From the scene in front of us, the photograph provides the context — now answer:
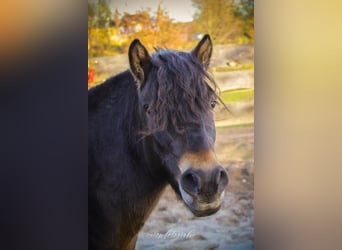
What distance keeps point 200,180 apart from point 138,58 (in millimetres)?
767

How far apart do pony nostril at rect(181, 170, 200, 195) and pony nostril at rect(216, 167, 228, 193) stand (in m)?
0.13

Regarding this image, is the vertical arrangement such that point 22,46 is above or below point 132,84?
above

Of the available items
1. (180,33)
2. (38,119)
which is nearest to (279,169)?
(180,33)

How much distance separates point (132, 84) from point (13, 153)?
817 millimetres

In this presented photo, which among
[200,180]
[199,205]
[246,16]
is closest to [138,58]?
[246,16]

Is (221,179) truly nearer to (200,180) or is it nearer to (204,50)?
(200,180)

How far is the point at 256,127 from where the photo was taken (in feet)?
9.45

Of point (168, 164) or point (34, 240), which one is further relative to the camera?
point (34, 240)

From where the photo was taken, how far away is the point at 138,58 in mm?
2805

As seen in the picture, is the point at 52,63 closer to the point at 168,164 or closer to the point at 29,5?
the point at 29,5

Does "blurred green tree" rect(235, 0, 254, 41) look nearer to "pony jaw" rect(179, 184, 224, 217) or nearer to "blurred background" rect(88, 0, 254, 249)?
"blurred background" rect(88, 0, 254, 249)

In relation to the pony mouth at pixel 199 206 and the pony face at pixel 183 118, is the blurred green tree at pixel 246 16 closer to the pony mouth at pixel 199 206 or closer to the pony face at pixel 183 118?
the pony face at pixel 183 118

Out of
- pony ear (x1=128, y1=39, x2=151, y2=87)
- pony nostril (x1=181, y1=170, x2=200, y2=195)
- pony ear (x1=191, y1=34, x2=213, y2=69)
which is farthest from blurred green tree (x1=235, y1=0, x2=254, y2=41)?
pony nostril (x1=181, y1=170, x2=200, y2=195)

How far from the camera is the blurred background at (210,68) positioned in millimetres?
2820
